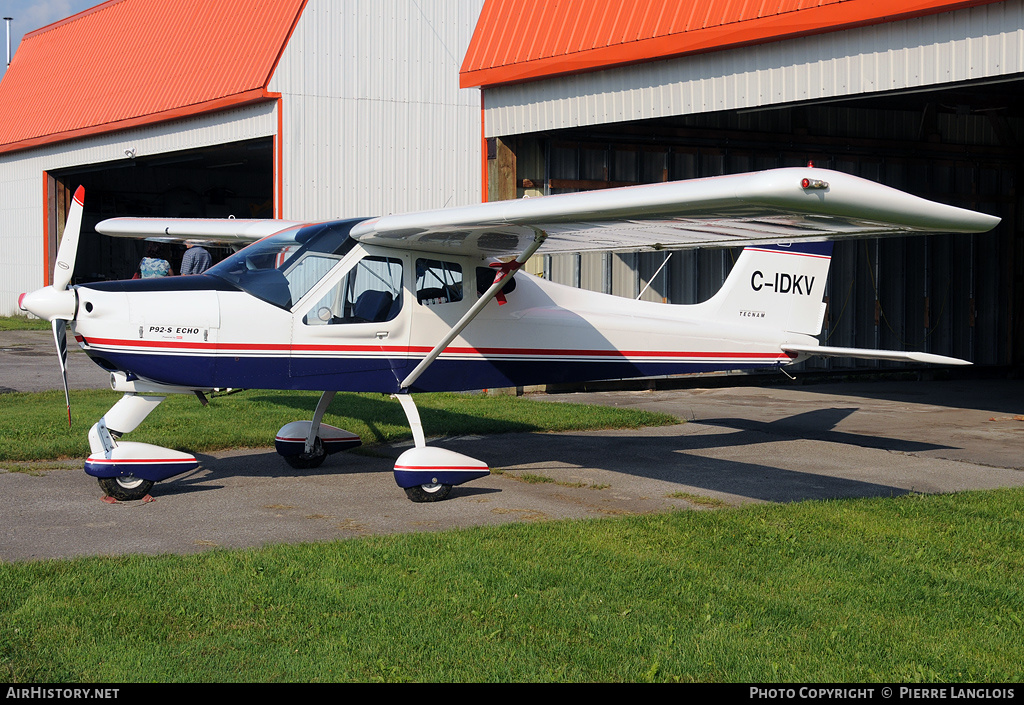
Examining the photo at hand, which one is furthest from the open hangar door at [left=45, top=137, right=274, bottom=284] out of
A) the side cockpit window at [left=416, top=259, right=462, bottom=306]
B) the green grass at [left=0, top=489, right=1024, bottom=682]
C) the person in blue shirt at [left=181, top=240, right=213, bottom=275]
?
the green grass at [left=0, top=489, right=1024, bottom=682]

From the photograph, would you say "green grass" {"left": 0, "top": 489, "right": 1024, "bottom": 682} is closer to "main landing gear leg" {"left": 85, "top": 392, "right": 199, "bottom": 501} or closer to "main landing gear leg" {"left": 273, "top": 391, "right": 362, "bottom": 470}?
"main landing gear leg" {"left": 85, "top": 392, "right": 199, "bottom": 501}

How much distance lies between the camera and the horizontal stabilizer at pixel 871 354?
8.34 meters

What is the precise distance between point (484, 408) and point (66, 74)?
60.0ft

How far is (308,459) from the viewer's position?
884 centimetres

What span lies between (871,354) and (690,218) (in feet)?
12.5

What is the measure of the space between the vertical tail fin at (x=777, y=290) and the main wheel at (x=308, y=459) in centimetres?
424

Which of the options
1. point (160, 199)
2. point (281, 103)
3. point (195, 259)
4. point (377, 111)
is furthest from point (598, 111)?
point (160, 199)

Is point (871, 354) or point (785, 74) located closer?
point (871, 354)

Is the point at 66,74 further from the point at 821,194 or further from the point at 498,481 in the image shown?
the point at 821,194

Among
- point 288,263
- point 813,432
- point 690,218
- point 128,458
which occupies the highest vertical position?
point 690,218

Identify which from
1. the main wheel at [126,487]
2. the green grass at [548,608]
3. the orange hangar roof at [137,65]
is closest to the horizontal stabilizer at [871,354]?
the green grass at [548,608]

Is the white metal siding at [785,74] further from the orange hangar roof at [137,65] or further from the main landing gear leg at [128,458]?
the main landing gear leg at [128,458]

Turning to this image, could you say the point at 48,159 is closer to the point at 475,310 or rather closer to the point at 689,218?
the point at 475,310
